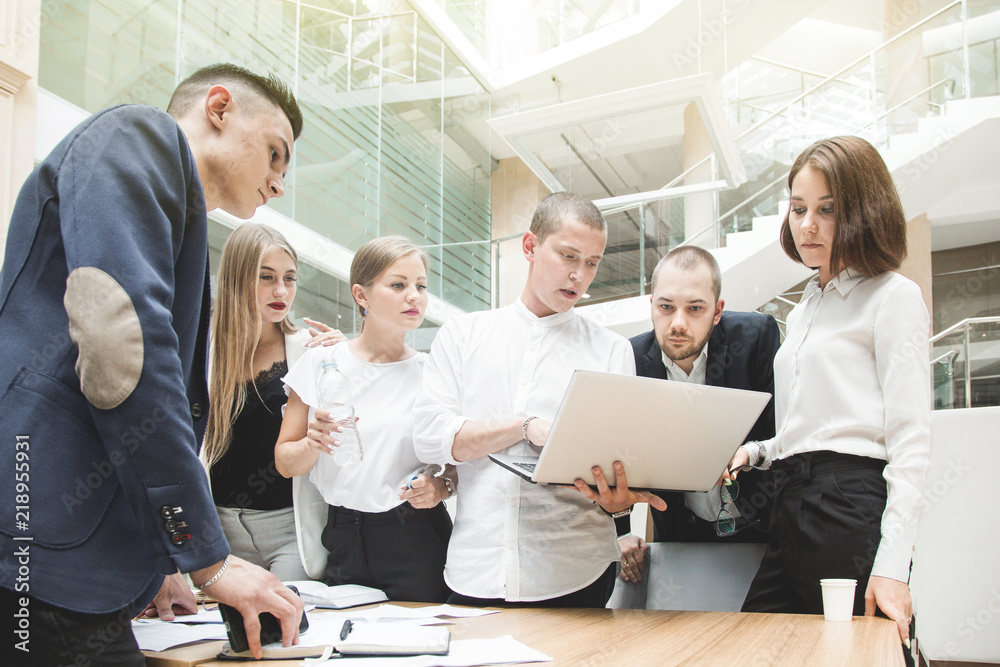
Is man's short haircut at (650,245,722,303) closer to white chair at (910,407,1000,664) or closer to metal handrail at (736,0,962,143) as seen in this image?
white chair at (910,407,1000,664)

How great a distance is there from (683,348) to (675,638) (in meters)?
0.99

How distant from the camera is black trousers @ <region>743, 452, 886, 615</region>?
4.89 ft

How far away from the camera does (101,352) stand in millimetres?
864


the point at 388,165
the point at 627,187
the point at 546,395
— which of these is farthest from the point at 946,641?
the point at 627,187

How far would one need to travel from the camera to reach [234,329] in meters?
2.25

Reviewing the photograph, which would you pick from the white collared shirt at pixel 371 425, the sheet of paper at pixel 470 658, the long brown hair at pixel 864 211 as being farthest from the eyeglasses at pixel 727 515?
the sheet of paper at pixel 470 658

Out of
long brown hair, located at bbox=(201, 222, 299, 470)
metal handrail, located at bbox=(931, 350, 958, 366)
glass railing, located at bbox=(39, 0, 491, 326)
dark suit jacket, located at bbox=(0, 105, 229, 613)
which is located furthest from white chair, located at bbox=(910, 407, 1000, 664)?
glass railing, located at bbox=(39, 0, 491, 326)

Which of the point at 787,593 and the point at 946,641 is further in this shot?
the point at 946,641

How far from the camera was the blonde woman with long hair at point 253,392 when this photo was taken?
2.05 m

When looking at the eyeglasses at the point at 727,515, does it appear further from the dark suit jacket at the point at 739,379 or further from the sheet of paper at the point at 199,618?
the sheet of paper at the point at 199,618

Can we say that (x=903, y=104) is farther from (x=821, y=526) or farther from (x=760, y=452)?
(x=821, y=526)

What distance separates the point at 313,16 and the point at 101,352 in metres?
6.39

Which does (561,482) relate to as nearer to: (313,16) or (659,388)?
(659,388)

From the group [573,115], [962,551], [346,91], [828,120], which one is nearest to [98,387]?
[962,551]
